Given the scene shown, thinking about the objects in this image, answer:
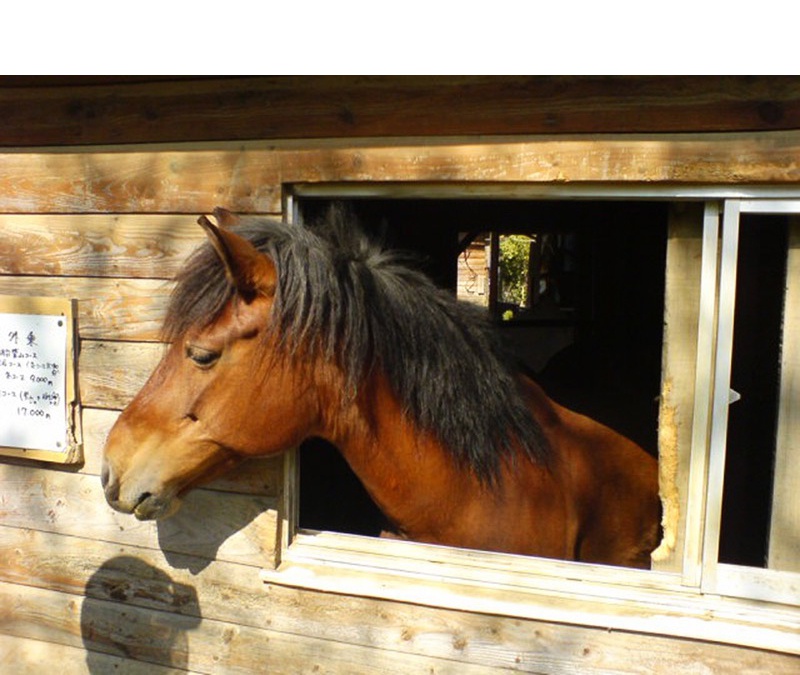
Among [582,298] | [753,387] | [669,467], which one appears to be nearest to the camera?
[669,467]

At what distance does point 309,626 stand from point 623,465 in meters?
1.26

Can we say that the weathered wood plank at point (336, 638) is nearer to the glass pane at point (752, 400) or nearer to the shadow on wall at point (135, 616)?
the shadow on wall at point (135, 616)

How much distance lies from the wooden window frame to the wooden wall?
0.05 m

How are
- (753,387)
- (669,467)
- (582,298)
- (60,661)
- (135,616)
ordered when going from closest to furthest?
(669,467) → (135,616) → (60,661) → (753,387) → (582,298)

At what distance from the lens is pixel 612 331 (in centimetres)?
430

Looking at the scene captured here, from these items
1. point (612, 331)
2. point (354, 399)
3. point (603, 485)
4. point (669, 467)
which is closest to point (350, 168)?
point (354, 399)

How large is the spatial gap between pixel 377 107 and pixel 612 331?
2890 mm

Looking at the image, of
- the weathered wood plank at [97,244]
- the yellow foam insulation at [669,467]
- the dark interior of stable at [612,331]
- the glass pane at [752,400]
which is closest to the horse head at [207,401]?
the weathered wood plank at [97,244]

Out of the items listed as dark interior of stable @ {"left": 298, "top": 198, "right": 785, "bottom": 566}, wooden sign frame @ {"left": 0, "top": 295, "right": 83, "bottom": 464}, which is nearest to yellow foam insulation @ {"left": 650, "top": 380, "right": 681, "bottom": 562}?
dark interior of stable @ {"left": 298, "top": 198, "right": 785, "bottom": 566}

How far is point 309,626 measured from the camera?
6.69 ft

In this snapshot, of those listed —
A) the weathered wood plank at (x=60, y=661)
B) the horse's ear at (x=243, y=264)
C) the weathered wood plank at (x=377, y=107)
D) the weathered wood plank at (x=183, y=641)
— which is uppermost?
the weathered wood plank at (x=377, y=107)

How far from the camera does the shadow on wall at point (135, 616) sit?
2.18 m

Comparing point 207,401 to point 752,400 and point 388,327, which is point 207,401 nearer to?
point 388,327
